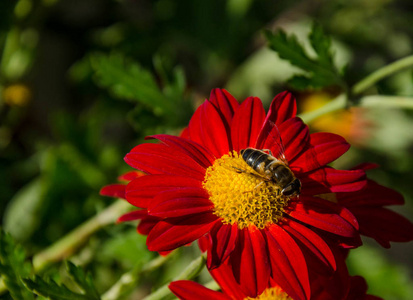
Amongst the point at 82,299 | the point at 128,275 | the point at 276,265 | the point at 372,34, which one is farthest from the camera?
the point at 372,34

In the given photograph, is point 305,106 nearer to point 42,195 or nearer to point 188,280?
point 42,195

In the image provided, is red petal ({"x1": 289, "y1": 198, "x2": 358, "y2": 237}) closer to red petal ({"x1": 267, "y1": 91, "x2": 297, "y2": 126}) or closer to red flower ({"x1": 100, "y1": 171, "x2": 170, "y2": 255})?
red petal ({"x1": 267, "y1": 91, "x2": 297, "y2": 126})

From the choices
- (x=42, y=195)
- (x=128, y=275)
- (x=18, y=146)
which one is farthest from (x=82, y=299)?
(x=18, y=146)

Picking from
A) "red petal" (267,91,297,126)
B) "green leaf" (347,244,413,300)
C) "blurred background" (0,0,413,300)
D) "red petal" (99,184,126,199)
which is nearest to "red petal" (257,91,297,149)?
"red petal" (267,91,297,126)

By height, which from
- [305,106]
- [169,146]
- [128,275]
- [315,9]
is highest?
[169,146]

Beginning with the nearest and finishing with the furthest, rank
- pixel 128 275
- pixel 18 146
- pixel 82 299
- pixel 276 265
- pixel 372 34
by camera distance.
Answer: pixel 276 265 → pixel 82 299 → pixel 128 275 → pixel 18 146 → pixel 372 34
